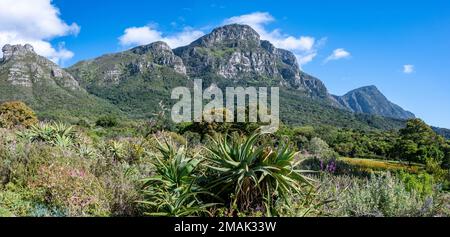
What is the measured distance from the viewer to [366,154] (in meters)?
56.5

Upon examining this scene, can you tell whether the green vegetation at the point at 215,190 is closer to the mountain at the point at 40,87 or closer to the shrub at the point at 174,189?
the shrub at the point at 174,189

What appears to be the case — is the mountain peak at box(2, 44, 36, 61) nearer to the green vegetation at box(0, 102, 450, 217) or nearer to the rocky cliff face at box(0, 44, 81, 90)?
the rocky cliff face at box(0, 44, 81, 90)

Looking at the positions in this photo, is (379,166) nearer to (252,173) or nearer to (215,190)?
(215,190)

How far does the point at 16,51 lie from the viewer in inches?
5709

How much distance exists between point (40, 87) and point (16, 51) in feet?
93.0

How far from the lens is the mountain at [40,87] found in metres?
108

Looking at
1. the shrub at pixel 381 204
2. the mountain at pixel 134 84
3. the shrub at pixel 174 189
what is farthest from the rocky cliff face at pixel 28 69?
the shrub at pixel 381 204

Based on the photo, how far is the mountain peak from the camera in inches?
5684
